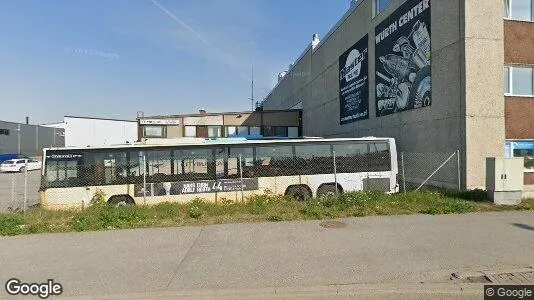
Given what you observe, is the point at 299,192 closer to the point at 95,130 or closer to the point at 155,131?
the point at 155,131

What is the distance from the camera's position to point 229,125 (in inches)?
1443

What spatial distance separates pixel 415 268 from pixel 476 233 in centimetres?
281

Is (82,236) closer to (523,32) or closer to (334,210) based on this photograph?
(334,210)

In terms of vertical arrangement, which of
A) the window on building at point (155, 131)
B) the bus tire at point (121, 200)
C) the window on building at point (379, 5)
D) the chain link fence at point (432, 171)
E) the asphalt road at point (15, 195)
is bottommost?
the asphalt road at point (15, 195)

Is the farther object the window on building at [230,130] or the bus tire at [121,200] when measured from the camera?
the window on building at [230,130]

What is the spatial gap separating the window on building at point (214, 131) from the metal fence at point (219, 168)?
2408 centimetres

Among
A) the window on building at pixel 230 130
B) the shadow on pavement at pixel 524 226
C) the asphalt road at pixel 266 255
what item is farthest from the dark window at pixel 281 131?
the shadow on pavement at pixel 524 226

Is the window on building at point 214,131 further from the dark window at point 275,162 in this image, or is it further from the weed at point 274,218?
the weed at point 274,218

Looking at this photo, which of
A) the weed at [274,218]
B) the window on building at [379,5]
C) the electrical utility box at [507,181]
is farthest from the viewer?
the window on building at [379,5]

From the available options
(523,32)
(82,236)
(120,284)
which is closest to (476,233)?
(120,284)

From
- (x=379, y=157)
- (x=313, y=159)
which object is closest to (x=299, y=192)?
(x=313, y=159)

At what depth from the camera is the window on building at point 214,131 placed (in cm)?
3603

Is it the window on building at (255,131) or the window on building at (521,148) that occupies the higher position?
the window on building at (255,131)

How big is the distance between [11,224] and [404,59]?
606 inches
